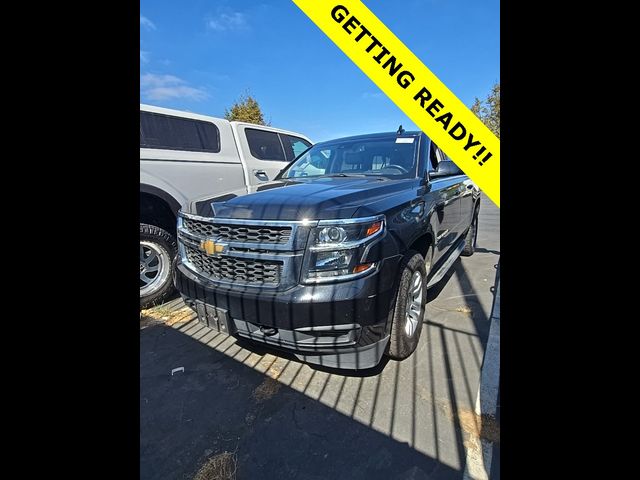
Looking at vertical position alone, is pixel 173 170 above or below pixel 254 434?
above

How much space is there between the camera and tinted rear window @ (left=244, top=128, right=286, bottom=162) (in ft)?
17.3

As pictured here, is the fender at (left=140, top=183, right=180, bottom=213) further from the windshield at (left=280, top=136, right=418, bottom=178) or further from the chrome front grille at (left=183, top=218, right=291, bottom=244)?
the chrome front grille at (left=183, top=218, right=291, bottom=244)

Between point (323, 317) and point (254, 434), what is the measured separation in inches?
32.9

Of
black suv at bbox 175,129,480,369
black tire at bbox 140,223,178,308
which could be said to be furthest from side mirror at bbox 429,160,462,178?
black tire at bbox 140,223,178,308

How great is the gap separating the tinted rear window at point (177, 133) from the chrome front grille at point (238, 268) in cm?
231

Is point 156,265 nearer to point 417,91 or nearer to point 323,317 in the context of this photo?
point 323,317

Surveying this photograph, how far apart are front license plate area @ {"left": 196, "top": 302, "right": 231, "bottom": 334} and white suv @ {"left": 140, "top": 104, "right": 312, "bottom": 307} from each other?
1434mm

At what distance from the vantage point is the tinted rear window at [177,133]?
3992 millimetres

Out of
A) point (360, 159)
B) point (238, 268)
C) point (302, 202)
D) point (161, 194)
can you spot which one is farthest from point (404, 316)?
point (161, 194)

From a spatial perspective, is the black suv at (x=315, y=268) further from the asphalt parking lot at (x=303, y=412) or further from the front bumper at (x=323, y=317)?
the asphalt parking lot at (x=303, y=412)

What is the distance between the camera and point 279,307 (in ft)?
6.29

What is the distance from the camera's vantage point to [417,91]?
52.5 inches
